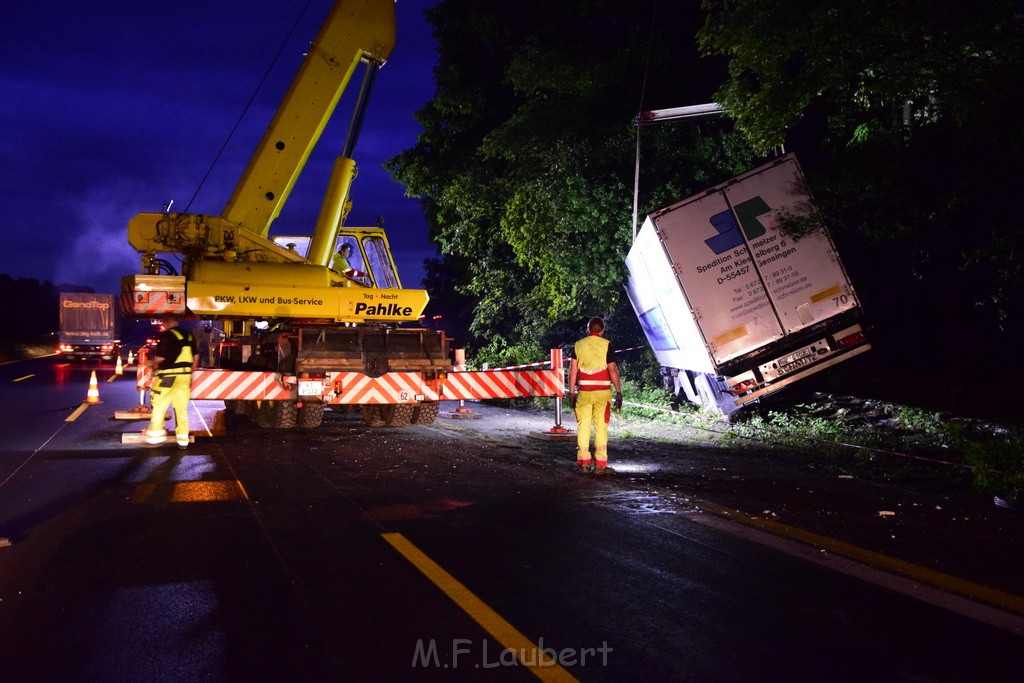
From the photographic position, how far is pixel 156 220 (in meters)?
12.5

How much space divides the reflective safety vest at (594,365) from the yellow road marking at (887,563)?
2575 mm

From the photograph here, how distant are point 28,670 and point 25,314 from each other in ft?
382

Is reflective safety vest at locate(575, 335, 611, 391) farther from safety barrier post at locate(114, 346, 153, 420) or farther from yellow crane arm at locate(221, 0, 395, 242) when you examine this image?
safety barrier post at locate(114, 346, 153, 420)

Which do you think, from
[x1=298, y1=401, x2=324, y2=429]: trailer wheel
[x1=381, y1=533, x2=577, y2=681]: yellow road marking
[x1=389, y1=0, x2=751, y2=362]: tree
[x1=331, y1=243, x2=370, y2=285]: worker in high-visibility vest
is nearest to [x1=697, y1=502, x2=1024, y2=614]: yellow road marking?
[x1=381, y1=533, x2=577, y2=681]: yellow road marking

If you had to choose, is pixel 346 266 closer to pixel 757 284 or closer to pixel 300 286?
pixel 300 286

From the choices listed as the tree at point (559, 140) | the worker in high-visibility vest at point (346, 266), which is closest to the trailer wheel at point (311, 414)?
the worker in high-visibility vest at point (346, 266)

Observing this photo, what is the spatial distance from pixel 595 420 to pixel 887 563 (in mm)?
4395

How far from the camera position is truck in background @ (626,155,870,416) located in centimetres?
1305

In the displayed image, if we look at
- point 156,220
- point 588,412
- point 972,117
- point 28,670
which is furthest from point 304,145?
point 28,670

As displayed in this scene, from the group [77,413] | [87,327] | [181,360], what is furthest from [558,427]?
[87,327]

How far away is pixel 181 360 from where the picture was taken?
36.7 ft

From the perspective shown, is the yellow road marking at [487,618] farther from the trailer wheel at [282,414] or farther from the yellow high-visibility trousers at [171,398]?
the trailer wheel at [282,414]

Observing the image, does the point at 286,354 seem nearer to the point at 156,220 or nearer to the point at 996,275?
the point at 156,220

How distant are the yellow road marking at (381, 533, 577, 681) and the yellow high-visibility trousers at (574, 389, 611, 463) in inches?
152
